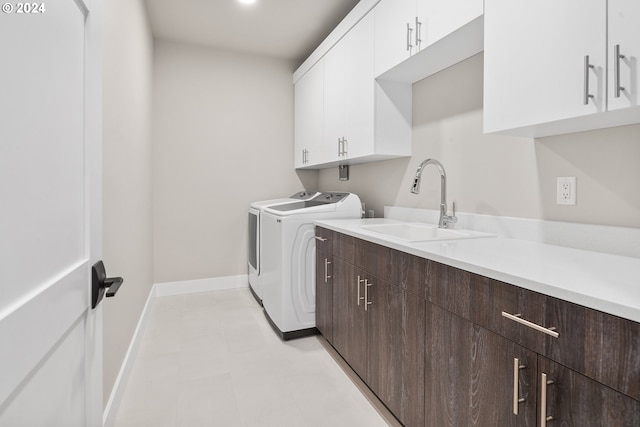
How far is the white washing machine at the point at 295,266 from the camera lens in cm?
240

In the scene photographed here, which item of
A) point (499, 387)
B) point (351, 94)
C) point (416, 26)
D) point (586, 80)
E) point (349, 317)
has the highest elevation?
point (416, 26)

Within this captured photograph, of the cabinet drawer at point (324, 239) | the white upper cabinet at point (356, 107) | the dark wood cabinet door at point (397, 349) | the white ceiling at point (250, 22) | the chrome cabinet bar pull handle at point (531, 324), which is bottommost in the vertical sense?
the dark wood cabinet door at point (397, 349)

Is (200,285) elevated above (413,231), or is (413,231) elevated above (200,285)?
(413,231)

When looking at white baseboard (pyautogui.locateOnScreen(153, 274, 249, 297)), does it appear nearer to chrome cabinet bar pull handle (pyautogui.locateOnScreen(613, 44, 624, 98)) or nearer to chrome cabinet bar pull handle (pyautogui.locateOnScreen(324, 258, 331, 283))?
chrome cabinet bar pull handle (pyautogui.locateOnScreen(324, 258, 331, 283))

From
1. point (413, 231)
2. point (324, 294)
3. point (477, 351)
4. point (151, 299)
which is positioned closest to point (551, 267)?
point (477, 351)

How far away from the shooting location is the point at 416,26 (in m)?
1.77

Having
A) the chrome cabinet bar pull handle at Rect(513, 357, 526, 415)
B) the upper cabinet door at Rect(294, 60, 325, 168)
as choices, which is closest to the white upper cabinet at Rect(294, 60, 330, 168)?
the upper cabinet door at Rect(294, 60, 325, 168)

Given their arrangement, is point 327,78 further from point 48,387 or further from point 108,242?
point 48,387

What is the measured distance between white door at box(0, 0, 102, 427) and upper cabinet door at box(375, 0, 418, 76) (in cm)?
152

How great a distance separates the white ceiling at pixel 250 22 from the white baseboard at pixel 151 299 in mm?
2433

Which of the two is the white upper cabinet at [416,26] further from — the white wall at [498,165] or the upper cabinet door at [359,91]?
the white wall at [498,165]

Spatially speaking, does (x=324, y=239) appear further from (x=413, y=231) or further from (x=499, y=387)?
(x=499, y=387)

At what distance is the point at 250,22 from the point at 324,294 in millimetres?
2426

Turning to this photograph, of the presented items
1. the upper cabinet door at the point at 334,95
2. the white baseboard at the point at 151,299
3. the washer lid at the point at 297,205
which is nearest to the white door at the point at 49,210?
the white baseboard at the point at 151,299
